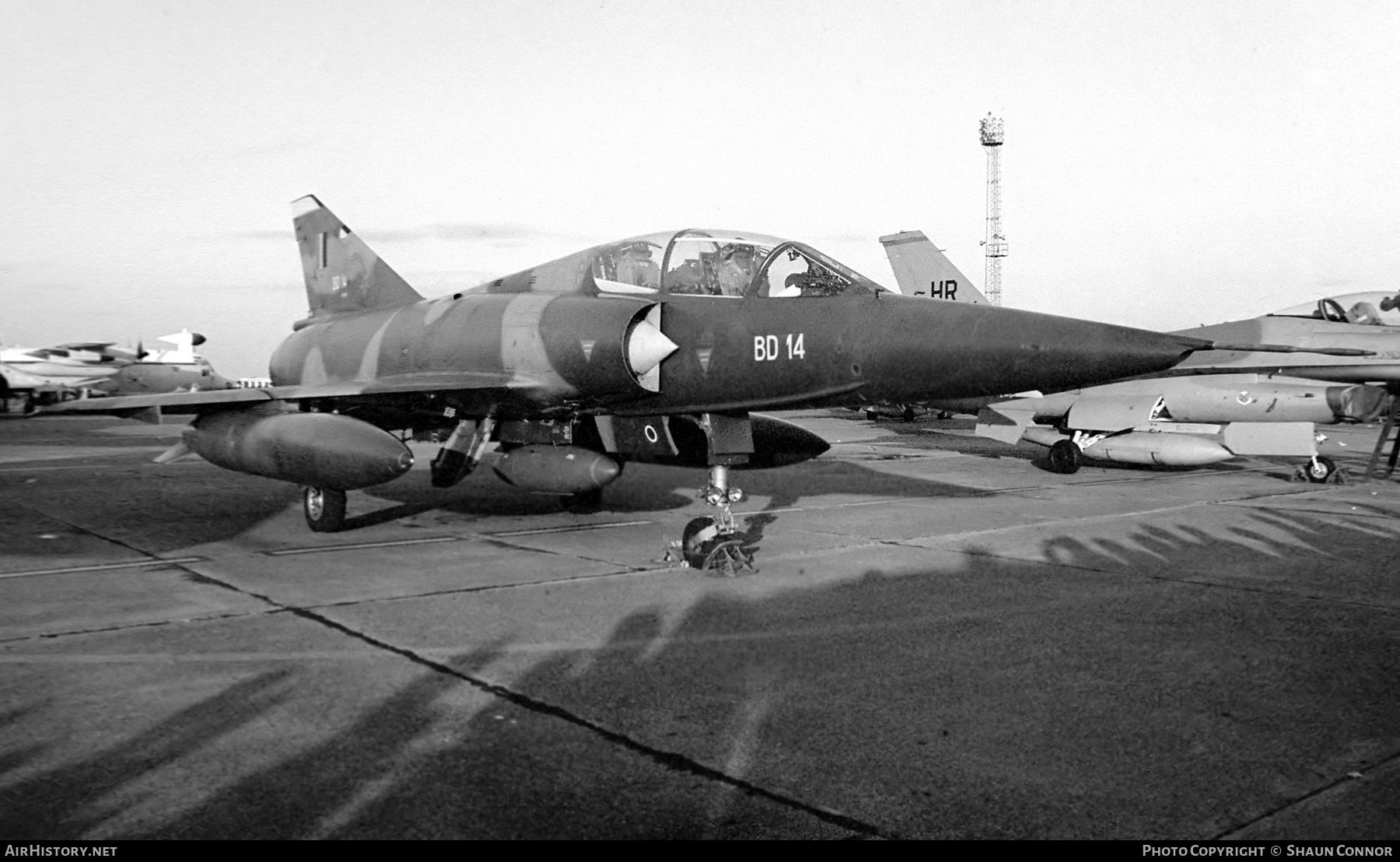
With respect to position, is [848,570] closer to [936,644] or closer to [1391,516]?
[936,644]

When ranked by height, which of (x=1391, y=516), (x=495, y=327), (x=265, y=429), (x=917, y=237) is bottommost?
(x=1391, y=516)

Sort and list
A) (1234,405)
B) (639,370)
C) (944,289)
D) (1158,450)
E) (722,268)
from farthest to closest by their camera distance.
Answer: (944,289)
(1234,405)
(1158,450)
(722,268)
(639,370)

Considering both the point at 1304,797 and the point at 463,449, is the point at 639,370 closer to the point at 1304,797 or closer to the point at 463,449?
the point at 463,449

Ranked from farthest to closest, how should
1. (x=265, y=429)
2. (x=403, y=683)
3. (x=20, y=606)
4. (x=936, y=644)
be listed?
(x=265, y=429) < (x=20, y=606) < (x=936, y=644) < (x=403, y=683)

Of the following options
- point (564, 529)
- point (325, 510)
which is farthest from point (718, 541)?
point (325, 510)

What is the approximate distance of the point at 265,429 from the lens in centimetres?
854

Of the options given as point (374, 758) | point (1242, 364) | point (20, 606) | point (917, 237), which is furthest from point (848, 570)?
point (917, 237)

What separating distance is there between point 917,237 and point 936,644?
Answer: 17939 mm

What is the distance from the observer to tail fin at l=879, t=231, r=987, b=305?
21328 mm

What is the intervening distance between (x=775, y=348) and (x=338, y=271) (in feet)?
24.8

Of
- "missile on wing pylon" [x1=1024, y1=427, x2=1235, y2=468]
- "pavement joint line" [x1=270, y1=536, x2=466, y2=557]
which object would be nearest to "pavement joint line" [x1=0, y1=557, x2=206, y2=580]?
"pavement joint line" [x1=270, y1=536, x2=466, y2=557]

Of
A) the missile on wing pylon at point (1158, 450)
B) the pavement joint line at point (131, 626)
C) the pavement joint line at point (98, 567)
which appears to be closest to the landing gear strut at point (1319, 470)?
the missile on wing pylon at point (1158, 450)

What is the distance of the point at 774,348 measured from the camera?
24.5ft

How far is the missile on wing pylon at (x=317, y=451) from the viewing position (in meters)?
8.15
